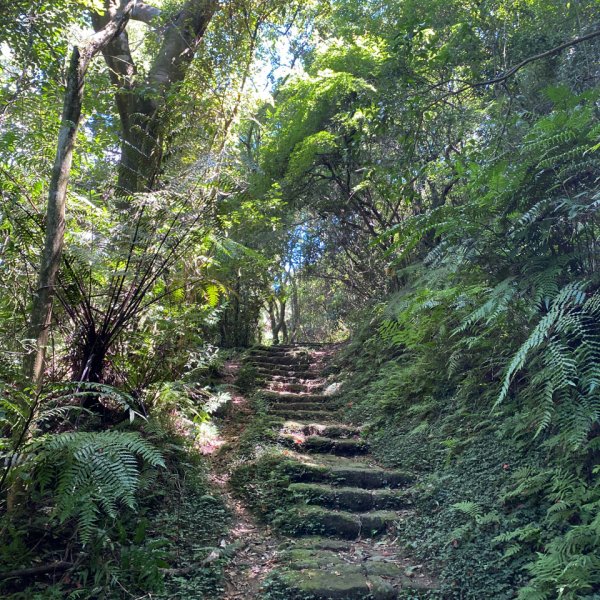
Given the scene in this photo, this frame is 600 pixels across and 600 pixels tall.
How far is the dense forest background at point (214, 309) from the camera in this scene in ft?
9.52

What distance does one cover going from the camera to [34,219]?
141 inches

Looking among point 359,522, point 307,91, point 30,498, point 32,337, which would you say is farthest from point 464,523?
point 307,91

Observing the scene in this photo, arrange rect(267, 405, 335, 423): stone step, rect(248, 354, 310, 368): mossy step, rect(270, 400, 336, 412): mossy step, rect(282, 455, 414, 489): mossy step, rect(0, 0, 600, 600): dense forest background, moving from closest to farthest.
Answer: rect(0, 0, 600, 600): dense forest background
rect(282, 455, 414, 489): mossy step
rect(267, 405, 335, 423): stone step
rect(270, 400, 336, 412): mossy step
rect(248, 354, 310, 368): mossy step

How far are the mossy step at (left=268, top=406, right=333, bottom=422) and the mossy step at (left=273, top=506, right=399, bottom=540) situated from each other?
245cm

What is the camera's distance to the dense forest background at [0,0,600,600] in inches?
114

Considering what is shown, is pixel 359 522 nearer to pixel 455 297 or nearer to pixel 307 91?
pixel 455 297

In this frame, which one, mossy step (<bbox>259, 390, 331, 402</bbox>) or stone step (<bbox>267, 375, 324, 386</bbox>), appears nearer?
mossy step (<bbox>259, 390, 331, 402</bbox>)

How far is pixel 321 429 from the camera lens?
6191mm

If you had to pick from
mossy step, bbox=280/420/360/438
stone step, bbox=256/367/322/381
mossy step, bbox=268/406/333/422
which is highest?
stone step, bbox=256/367/322/381

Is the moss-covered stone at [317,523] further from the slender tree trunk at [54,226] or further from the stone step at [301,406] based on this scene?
the stone step at [301,406]

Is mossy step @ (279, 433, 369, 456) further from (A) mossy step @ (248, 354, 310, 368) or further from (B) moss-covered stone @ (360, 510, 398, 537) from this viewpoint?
(A) mossy step @ (248, 354, 310, 368)

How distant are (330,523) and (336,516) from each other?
0.27 ft

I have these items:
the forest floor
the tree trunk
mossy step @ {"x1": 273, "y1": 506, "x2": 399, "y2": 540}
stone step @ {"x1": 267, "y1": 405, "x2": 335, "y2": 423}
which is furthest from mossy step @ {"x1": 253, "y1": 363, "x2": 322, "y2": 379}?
mossy step @ {"x1": 273, "y1": 506, "x2": 399, "y2": 540}

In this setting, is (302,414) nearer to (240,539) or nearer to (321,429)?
(321,429)
